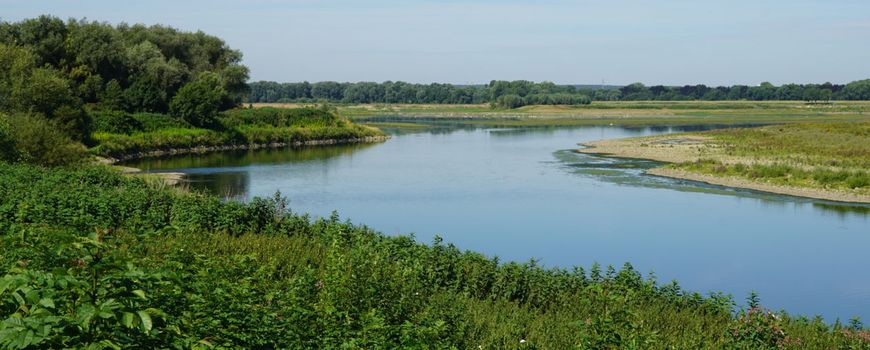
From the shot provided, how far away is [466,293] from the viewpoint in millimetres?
14008

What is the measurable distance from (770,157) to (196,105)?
42015 millimetres

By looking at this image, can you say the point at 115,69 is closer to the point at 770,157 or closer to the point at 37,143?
the point at 37,143

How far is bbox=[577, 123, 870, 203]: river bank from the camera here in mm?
40844

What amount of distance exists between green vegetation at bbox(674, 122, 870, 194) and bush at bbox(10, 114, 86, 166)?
31398mm

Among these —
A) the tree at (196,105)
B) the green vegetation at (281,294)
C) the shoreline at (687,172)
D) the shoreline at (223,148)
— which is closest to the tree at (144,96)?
the tree at (196,105)

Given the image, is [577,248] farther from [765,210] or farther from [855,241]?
[765,210]

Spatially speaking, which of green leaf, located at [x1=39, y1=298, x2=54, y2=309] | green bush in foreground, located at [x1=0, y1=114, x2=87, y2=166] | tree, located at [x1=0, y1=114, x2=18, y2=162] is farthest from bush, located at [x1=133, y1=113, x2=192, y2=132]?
green leaf, located at [x1=39, y1=298, x2=54, y2=309]

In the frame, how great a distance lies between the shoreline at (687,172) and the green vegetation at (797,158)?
746mm

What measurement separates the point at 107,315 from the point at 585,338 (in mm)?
5837

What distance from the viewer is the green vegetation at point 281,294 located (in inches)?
221

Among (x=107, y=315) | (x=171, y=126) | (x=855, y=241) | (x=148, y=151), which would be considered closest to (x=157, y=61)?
(x=171, y=126)

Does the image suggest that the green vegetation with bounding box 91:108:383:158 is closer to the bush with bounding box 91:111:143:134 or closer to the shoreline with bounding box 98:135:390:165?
the bush with bounding box 91:111:143:134

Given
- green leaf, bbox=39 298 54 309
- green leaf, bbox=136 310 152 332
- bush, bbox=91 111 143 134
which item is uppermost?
green leaf, bbox=39 298 54 309

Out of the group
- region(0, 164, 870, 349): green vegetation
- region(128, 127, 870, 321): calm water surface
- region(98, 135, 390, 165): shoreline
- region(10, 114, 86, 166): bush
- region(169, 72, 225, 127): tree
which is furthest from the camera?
region(169, 72, 225, 127): tree
